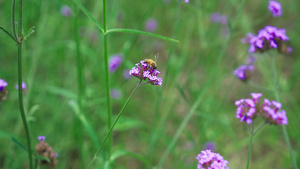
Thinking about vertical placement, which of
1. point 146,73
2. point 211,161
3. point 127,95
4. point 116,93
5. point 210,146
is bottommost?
point 211,161

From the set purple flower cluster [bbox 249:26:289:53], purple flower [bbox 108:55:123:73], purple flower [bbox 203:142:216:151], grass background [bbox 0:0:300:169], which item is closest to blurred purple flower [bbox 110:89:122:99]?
grass background [bbox 0:0:300:169]

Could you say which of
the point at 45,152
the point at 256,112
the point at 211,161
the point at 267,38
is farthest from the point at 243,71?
the point at 45,152

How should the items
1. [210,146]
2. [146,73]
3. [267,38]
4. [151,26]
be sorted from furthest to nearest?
1. [151,26]
2. [210,146]
3. [267,38]
4. [146,73]

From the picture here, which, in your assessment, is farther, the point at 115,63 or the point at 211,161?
the point at 115,63

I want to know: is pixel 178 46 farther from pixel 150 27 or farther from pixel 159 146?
pixel 159 146

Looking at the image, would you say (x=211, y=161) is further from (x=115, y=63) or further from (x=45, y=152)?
(x=115, y=63)

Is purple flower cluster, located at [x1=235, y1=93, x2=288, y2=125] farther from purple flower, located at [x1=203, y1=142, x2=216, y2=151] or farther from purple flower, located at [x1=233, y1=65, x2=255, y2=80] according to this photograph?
purple flower, located at [x1=203, y1=142, x2=216, y2=151]
